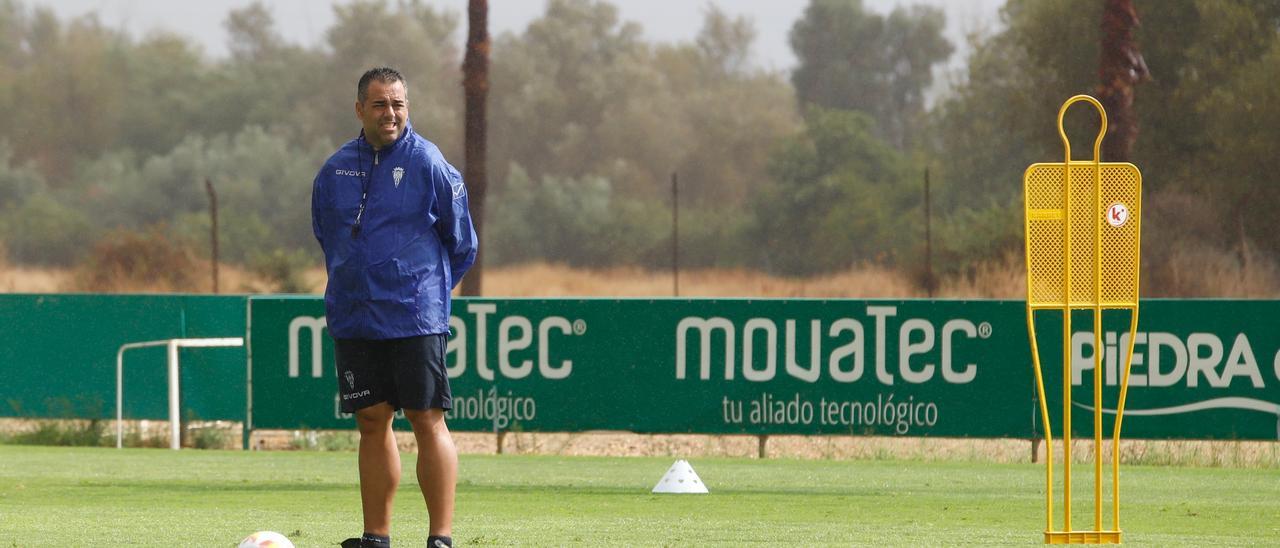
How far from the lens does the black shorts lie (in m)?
6.68

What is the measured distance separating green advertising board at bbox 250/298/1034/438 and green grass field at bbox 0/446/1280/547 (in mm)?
589

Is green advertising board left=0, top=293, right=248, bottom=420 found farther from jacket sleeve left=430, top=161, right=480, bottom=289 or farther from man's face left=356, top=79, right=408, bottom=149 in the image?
man's face left=356, top=79, right=408, bottom=149

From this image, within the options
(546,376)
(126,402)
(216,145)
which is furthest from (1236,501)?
(216,145)

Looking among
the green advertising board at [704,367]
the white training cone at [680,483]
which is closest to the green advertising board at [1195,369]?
the green advertising board at [704,367]

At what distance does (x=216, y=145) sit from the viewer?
75312 mm

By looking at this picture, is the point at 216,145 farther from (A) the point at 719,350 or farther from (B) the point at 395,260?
(B) the point at 395,260

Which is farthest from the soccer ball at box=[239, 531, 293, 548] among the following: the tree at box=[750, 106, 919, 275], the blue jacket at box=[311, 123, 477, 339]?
the tree at box=[750, 106, 919, 275]

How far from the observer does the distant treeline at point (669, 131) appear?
38.9 metres

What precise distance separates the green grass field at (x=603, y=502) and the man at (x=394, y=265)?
1496mm

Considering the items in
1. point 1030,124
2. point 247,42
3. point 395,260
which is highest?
point 247,42

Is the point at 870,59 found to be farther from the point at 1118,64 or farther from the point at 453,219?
the point at 453,219

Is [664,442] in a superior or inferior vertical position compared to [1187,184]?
inferior

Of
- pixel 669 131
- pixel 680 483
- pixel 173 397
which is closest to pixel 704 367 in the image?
pixel 680 483

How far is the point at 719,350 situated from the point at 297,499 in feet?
17.9
